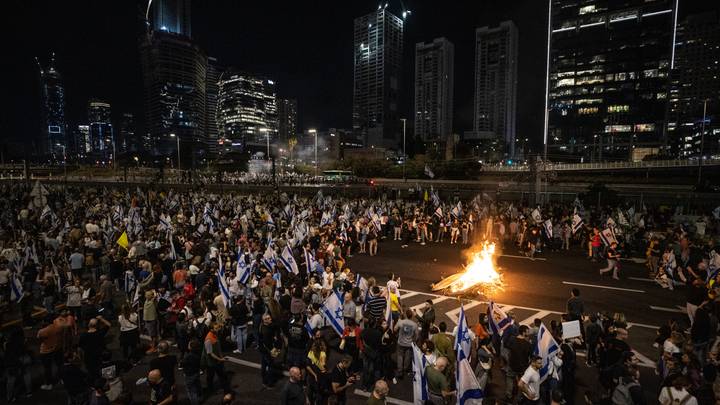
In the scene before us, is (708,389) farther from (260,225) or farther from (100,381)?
(260,225)

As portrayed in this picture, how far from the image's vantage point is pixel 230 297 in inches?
404

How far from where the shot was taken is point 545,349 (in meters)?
6.97

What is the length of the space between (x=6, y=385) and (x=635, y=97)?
127 meters

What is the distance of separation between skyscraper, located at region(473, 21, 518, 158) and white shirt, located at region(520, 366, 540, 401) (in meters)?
186

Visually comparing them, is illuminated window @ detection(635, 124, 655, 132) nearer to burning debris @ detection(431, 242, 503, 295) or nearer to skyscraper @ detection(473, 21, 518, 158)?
skyscraper @ detection(473, 21, 518, 158)

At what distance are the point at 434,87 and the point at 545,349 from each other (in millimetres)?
186246

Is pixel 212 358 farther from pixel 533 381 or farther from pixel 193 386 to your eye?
pixel 533 381

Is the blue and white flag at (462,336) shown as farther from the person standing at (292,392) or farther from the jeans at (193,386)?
the jeans at (193,386)

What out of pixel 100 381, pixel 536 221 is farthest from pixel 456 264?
pixel 100 381

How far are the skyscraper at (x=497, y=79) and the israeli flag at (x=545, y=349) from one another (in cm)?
18575

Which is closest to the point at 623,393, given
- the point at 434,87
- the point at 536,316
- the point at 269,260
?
the point at 536,316

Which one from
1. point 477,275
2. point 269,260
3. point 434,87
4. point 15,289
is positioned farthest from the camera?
point 434,87

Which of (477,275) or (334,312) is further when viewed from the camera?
(477,275)

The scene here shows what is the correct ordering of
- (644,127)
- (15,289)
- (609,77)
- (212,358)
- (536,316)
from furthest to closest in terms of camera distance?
(609,77) → (644,127) → (536,316) → (15,289) → (212,358)
